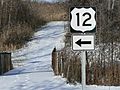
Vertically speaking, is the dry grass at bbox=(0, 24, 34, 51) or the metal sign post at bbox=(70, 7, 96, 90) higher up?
the dry grass at bbox=(0, 24, 34, 51)

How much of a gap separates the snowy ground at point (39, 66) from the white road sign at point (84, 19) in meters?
7.24

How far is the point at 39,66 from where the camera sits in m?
28.0

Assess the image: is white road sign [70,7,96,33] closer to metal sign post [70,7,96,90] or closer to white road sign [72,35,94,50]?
metal sign post [70,7,96,90]

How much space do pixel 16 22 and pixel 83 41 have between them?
37.8 m

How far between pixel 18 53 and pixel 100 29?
14.6 metres

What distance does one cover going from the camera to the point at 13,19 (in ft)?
154

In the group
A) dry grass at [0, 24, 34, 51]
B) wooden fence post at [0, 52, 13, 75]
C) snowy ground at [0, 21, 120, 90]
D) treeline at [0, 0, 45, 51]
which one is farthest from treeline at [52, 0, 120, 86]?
treeline at [0, 0, 45, 51]

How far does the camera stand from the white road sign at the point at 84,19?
29.9ft

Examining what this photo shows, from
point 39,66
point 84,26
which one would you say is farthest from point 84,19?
point 39,66

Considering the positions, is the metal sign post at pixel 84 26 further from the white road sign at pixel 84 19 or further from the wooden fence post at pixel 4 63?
the wooden fence post at pixel 4 63

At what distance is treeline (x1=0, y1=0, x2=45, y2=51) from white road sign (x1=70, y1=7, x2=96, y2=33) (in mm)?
28397

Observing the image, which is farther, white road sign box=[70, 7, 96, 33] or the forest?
the forest

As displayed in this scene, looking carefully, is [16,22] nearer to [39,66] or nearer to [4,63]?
[39,66]

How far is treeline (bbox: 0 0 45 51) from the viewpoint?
40.3m
